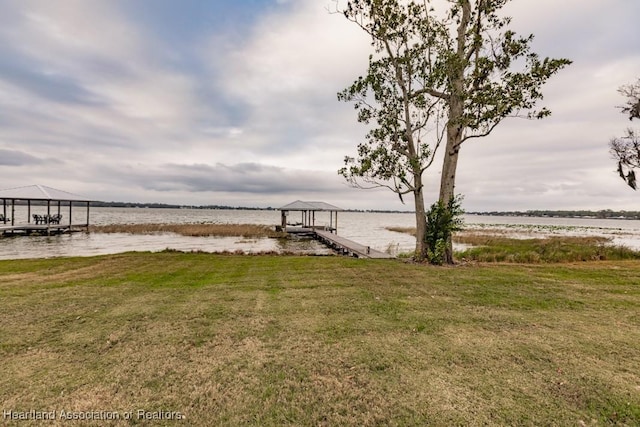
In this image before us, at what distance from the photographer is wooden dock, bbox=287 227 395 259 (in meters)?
17.2

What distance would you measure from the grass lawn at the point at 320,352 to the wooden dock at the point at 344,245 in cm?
908

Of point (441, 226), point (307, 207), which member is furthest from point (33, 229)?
point (441, 226)

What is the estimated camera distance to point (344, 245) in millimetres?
22234

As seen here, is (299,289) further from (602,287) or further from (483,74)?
(483,74)

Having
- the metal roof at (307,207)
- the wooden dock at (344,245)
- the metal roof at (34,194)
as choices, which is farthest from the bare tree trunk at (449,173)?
the metal roof at (34,194)

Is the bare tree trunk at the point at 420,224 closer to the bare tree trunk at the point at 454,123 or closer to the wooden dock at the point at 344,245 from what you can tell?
the bare tree trunk at the point at 454,123

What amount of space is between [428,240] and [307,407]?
10.4 metres

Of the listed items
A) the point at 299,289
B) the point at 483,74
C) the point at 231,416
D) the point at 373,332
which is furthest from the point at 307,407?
the point at 483,74

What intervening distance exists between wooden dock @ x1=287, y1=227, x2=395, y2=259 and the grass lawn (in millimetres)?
9081

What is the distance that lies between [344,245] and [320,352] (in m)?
18.0

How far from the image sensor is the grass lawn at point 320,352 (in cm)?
314

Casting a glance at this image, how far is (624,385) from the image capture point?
356cm

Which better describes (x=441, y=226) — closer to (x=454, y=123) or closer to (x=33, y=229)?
(x=454, y=123)

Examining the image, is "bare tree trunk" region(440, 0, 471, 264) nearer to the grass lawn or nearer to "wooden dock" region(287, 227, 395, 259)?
"wooden dock" region(287, 227, 395, 259)
